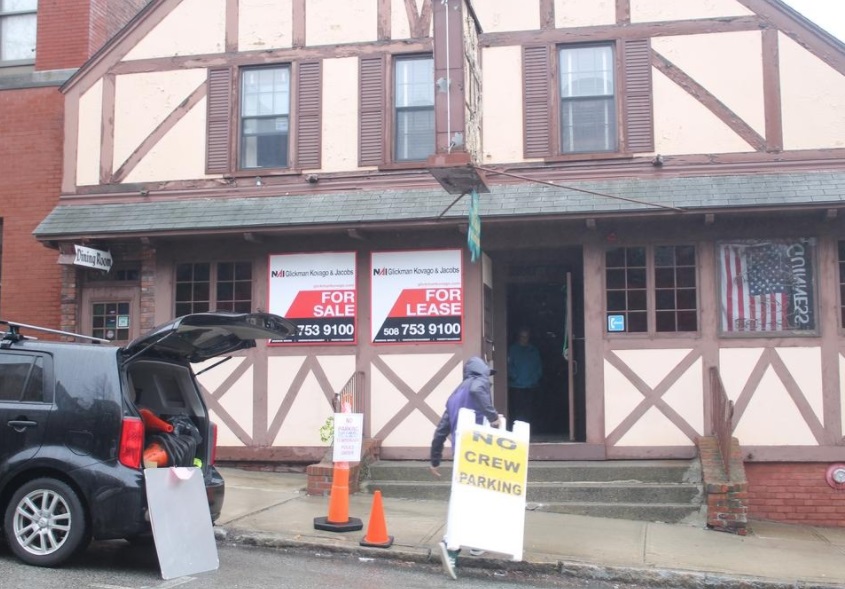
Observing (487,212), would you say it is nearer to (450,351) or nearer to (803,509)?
(450,351)

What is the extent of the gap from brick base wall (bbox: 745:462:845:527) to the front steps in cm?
86

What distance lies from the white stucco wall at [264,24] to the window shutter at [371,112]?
1.20 meters

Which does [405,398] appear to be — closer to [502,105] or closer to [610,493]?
[610,493]

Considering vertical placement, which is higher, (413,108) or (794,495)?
(413,108)

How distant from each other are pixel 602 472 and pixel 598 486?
15.6 inches

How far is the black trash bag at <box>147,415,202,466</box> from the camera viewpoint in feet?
24.7

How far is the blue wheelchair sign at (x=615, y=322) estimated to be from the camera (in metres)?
11.9

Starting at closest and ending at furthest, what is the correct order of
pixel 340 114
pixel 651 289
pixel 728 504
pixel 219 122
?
pixel 728 504 < pixel 651 289 < pixel 340 114 < pixel 219 122

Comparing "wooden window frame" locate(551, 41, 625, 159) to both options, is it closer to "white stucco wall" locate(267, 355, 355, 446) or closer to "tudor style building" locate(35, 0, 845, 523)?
"tudor style building" locate(35, 0, 845, 523)

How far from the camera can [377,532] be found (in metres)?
8.33

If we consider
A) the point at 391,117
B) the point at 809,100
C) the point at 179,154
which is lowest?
the point at 179,154

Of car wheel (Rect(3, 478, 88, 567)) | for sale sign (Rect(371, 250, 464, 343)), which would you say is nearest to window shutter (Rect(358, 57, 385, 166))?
for sale sign (Rect(371, 250, 464, 343))

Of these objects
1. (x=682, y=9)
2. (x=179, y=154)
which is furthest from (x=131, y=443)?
(x=682, y=9)

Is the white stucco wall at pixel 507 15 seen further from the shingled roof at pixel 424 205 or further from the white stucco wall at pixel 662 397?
the white stucco wall at pixel 662 397
